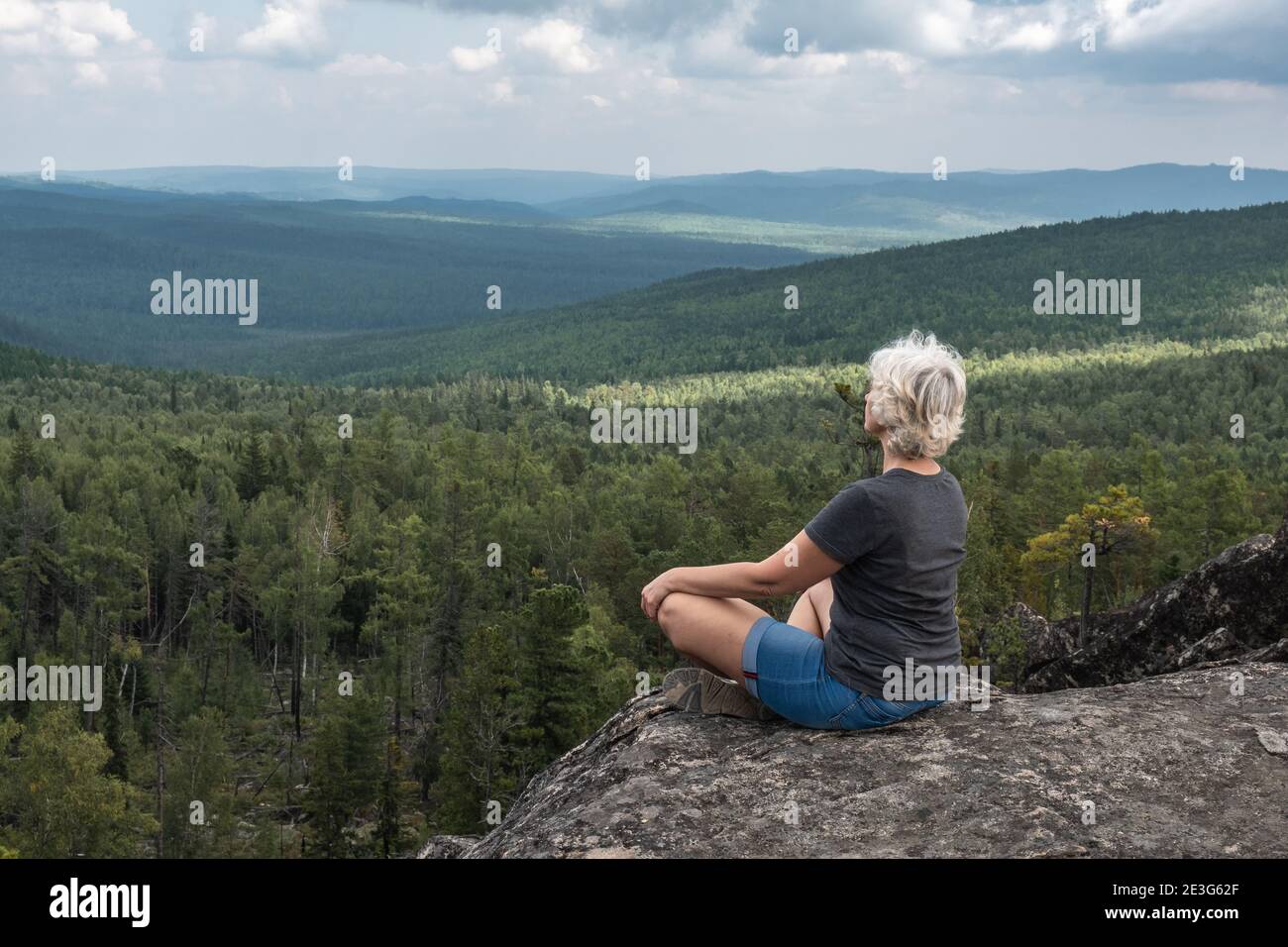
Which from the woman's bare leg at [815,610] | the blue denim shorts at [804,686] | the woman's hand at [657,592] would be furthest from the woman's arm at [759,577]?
the woman's bare leg at [815,610]

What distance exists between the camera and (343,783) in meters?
48.0

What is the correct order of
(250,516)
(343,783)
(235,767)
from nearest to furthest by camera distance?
(343,783)
(235,767)
(250,516)

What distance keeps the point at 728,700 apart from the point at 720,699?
2.3 inches

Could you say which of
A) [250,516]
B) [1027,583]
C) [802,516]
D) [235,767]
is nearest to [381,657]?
[235,767]

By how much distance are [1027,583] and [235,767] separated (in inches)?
1658

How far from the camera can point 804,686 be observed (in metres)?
8.63

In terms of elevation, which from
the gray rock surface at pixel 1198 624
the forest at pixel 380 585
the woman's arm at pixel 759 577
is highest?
the woman's arm at pixel 759 577

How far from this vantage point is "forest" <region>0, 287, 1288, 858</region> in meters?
45.6

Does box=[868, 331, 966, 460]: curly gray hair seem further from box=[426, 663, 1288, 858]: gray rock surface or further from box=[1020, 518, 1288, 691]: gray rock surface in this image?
box=[1020, 518, 1288, 691]: gray rock surface

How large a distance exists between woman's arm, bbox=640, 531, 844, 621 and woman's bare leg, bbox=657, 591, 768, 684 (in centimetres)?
7

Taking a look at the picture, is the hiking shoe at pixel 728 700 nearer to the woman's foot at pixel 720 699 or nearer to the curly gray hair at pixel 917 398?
the woman's foot at pixel 720 699

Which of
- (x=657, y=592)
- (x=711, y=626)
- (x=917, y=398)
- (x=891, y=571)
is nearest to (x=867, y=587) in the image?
(x=891, y=571)

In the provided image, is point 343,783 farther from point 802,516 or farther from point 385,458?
point 385,458

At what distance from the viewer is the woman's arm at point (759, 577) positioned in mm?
8211
